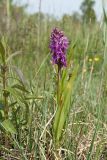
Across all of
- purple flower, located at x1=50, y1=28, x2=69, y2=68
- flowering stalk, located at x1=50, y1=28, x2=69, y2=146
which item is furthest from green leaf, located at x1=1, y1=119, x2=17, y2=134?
purple flower, located at x1=50, y1=28, x2=69, y2=68

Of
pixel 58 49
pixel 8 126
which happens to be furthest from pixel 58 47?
pixel 8 126

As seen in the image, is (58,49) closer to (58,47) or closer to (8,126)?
(58,47)

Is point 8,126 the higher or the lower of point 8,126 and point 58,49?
the lower

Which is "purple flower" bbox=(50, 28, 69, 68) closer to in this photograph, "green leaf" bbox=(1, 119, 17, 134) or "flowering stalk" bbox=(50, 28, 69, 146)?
"flowering stalk" bbox=(50, 28, 69, 146)

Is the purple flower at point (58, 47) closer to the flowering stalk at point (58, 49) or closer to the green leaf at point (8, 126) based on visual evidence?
the flowering stalk at point (58, 49)

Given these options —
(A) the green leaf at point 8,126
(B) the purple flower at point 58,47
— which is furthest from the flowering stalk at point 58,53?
(A) the green leaf at point 8,126
